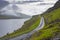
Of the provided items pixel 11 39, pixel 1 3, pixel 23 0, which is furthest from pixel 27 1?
pixel 11 39

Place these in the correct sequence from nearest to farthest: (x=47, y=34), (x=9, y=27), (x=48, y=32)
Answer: (x=47, y=34), (x=48, y=32), (x=9, y=27)

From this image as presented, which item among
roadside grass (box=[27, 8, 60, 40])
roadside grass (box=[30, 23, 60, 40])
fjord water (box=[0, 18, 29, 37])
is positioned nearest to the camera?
roadside grass (box=[30, 23, 60, 40])

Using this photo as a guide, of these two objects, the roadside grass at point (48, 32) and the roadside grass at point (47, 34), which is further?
the roadside grass at point (48, 32)

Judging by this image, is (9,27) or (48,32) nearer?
(48,32)

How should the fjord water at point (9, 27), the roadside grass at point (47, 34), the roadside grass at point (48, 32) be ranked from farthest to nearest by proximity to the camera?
the fjord water at point (9, 27)
the roadside grass at point (48, 32)
the roadside grass at point (47, 34)

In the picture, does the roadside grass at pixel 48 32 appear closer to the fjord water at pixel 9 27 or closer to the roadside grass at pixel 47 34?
the roadside grass at pixel 47 34

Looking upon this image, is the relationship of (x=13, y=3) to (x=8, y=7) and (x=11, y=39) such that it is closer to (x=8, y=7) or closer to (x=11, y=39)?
(x=8, y=7)

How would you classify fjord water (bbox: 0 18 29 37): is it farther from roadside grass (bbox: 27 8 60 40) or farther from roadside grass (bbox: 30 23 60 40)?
roadside grass (bbox: 30 23 60 40)

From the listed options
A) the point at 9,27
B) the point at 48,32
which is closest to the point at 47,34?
the point at 48,32

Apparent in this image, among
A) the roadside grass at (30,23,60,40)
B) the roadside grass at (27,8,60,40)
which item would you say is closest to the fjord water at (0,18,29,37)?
the roadside grass at (27,8,60,40)

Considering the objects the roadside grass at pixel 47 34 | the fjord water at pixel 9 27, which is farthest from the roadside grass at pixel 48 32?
the fjord water at pixel 9 27

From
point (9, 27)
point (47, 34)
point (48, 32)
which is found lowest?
point (47, 34)

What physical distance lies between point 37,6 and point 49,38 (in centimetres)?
14779

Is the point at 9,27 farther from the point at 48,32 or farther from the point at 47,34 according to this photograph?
the point at 47,34
